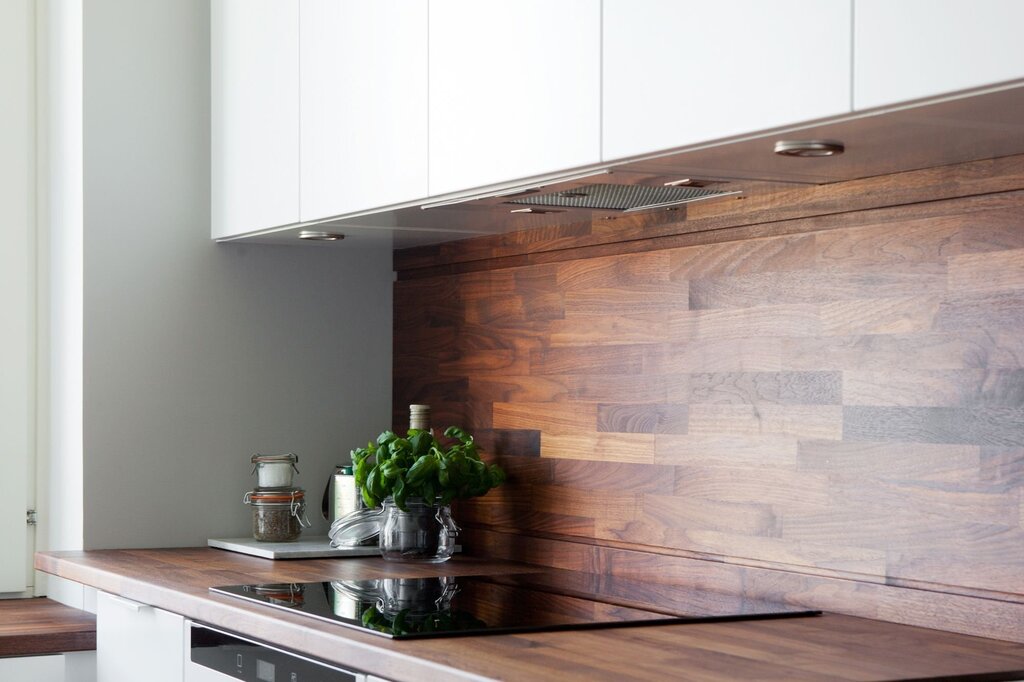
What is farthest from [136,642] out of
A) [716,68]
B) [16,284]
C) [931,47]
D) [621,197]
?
[931,47]

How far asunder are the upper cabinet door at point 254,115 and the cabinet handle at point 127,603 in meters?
0.75

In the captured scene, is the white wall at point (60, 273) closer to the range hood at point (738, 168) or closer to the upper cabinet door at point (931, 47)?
the range hood at point (738, 168)

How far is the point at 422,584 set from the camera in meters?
2.17

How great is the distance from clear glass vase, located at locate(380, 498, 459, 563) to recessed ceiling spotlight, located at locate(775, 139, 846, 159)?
43.8 inches

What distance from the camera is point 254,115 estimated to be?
272cm

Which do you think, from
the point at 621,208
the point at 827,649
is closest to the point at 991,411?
the point at 827,649

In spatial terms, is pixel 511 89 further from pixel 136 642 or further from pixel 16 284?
pixel 16 284

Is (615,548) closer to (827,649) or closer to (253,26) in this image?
(827,649)

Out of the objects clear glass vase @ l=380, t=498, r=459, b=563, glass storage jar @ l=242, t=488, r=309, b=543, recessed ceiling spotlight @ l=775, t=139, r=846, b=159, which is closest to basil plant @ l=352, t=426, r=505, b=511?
clear glass vase @ l=380, t=498, r=459, b=563

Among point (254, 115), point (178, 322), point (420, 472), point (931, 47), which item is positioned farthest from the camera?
point (178, 322)

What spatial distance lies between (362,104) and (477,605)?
2.99 ft

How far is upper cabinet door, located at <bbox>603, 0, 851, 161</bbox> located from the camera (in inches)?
56.7

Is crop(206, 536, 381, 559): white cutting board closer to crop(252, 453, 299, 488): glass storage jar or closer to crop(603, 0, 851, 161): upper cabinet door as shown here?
crop(252, 453, 299, 488): glass storage jar

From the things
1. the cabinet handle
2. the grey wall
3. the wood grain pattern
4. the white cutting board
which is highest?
the grey wall
